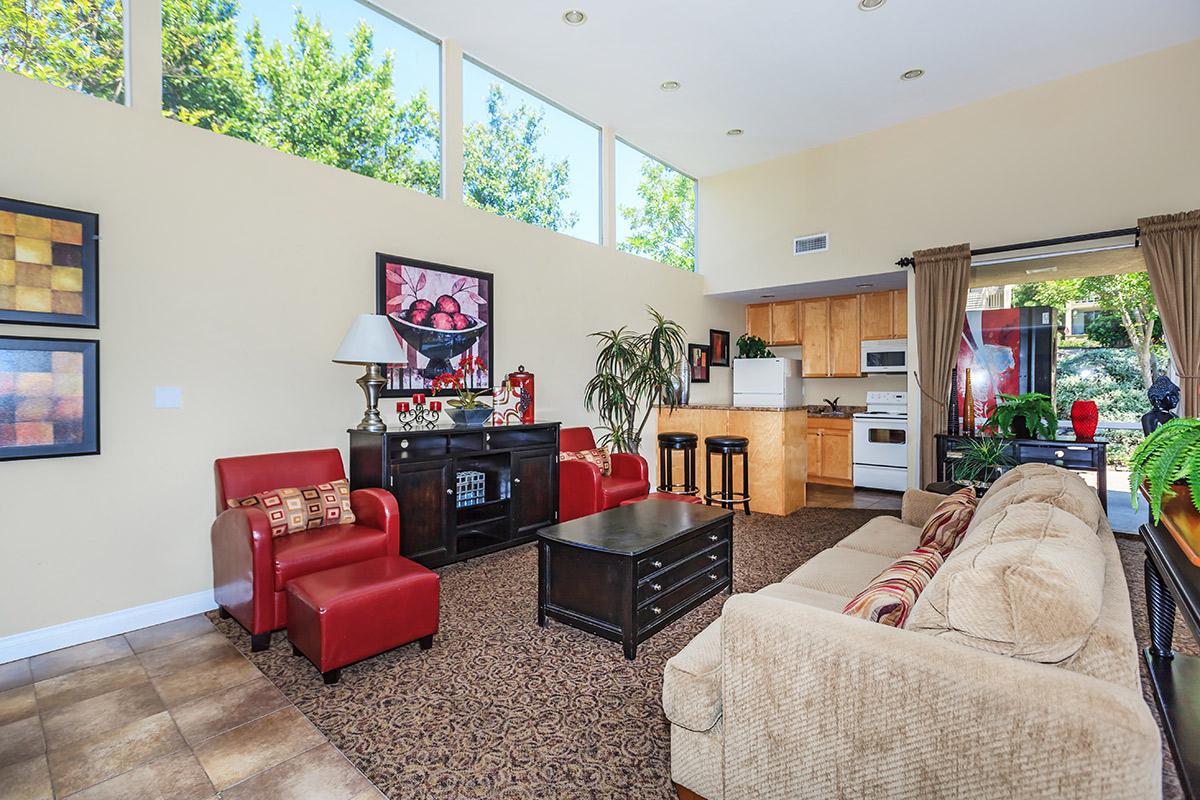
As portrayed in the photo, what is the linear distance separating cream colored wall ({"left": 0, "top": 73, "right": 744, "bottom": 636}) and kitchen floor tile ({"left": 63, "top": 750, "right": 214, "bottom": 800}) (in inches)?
57.1

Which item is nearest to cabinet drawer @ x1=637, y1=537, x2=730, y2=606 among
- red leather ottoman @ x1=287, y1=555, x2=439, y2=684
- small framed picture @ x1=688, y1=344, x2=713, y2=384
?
red leather ottoman @ x1=287, y1=555, x2=439, y2=684

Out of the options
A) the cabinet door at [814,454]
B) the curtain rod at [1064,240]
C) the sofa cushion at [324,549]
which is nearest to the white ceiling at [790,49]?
the curtain rod at [1064,240]

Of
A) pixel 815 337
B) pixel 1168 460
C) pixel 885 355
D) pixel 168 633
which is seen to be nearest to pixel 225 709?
pixel 168 633

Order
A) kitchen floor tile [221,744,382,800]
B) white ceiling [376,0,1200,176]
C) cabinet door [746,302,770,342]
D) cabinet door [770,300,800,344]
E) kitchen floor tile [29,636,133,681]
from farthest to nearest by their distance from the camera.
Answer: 1. cabinet door [746,302,770,342]
2. cabinet door [770,300,800,344]
3. white ceiling [376,0,1200,176]
4. kitchen floor tile [29,636,133,681]
5. kitchen floor tile [221,744,382,800]

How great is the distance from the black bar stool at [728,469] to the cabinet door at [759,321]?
2.62 m

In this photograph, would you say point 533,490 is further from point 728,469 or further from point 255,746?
point 255,746

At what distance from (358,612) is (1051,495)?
100.0 inches

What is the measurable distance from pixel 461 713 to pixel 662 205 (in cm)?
579

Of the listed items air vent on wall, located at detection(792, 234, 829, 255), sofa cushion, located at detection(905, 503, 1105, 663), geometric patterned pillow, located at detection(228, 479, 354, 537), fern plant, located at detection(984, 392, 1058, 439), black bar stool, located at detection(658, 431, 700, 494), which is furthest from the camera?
air vent on wall, located at detection(792, 234, 829, 255)

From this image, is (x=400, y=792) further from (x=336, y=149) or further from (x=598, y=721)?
(x=336, y=149)

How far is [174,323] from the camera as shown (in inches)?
119

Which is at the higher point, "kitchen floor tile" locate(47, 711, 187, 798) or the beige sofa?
the beige sofa

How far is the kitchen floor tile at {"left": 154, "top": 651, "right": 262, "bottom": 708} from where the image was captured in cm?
225

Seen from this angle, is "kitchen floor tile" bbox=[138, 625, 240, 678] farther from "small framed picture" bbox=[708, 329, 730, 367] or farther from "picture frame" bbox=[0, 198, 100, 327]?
"small framed picture" bbox=[708, 329, 730, 367]
